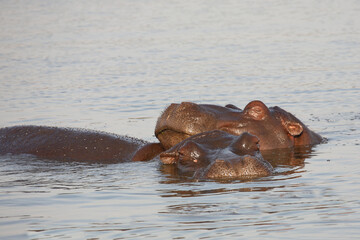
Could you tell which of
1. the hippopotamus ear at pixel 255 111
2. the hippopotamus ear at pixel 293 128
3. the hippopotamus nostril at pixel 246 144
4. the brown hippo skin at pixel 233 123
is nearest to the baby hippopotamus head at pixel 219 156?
the hippopotamus nostril at pixel 246 144

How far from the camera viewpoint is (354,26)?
2472 cm

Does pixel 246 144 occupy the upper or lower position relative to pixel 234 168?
upper

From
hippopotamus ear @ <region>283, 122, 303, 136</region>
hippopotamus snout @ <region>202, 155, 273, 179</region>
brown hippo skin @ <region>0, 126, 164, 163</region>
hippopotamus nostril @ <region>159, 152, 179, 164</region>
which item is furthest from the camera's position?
hippopotamus ear @ <region>283, 122, 303, 136</region>

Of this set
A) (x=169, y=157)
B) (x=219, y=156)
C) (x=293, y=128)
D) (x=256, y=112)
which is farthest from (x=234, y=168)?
(x=293, y=128)

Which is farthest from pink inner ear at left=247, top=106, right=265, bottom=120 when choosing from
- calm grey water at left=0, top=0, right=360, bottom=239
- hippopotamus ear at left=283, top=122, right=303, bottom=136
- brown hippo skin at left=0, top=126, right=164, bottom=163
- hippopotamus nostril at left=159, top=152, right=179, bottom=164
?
hippopotamus nostril at left=159, top=152, right=179, bottom=164

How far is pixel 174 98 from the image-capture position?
14414 mm

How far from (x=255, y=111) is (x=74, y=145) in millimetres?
2216

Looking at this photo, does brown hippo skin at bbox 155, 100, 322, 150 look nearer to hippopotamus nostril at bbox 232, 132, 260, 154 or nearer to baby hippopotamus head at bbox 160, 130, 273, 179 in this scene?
baby hippopotamus head at bbox 160, 130, 273, 179

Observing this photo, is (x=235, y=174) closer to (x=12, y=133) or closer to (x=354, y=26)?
(x=12, y=133)

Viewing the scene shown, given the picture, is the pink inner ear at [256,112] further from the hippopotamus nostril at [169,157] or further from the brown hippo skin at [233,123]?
the hippopotamus nostril at [169,157]

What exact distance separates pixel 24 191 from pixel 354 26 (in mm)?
19025

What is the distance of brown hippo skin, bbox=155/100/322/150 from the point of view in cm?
869

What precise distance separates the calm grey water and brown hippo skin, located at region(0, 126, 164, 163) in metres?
0.21

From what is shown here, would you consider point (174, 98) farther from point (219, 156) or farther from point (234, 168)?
point (234, 168)
